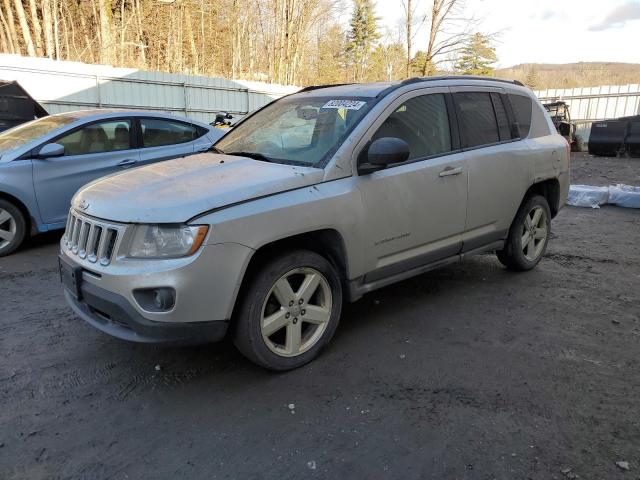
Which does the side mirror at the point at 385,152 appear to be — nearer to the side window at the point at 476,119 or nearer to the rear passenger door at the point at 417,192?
the rear passenger door at the point at 417,192

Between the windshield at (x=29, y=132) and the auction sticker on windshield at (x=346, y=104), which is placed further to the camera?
the windshield at (x=29, y=132)

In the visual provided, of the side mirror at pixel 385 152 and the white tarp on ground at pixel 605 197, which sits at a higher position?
the side mirror at pixel 385 152

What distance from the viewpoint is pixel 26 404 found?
285cm

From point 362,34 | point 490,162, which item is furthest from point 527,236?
point 362,34

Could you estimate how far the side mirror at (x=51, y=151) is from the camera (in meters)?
5.73

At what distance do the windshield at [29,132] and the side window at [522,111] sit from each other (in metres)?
5.13

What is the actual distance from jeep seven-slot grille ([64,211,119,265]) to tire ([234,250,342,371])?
0.83m

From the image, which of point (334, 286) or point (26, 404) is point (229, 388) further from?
point (26, 404)

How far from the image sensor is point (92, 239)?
2949 millimetres

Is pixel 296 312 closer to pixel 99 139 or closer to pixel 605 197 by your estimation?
pixel 99 139

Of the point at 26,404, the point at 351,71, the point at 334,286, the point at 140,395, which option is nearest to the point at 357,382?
the point at 334,286

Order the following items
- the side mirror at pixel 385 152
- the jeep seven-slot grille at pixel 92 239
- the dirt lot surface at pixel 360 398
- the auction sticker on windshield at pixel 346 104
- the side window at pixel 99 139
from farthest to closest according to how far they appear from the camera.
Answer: the side window at pixel 99 139
the auction sticker on windshield at pixel 346 104
the side mirror at pixel 385 152
the jeep seven-slot grille at pixel 92 239
the dirt lot surface at pixel 360 398

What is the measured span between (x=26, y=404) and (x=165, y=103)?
14.2 m

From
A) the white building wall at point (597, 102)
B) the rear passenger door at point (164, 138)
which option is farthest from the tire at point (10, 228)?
the white building wall at point (597, 102)
